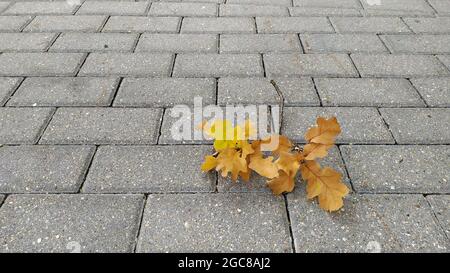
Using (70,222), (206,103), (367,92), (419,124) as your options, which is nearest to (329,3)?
(367,92)

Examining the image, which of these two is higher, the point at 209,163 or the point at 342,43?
the point at 209,163

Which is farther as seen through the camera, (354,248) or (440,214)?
(440,214)

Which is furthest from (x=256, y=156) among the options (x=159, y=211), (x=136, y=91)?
(x=136, y=91)

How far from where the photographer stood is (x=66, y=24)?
3322 millimetres

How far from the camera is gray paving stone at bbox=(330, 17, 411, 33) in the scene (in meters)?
3.29

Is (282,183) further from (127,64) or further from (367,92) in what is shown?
(127,64)

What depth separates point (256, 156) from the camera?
6.10 ft

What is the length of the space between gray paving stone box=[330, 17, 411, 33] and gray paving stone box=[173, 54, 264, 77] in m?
0.88

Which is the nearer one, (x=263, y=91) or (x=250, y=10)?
(x=263, y=91)

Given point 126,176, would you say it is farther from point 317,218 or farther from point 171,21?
→ point 171,21

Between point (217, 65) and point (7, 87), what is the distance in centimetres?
133
